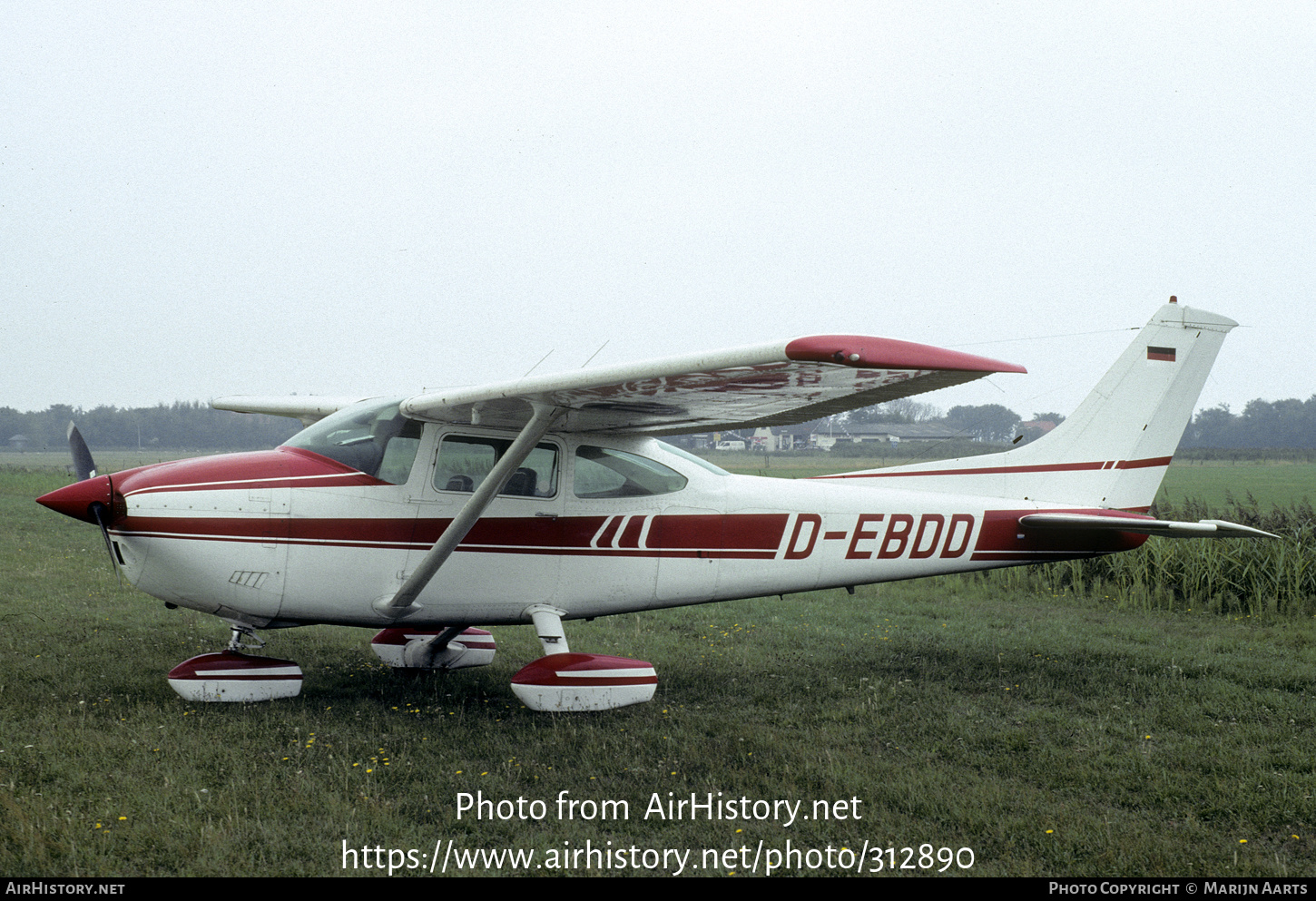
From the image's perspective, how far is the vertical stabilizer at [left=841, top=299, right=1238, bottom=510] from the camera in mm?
7566

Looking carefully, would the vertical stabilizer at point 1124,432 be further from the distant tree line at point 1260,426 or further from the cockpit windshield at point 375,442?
the distant tree line at point 1260,426

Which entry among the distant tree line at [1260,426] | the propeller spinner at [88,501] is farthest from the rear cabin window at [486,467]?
the distant tree line at [1260,426]

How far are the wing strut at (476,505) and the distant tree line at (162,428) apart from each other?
2.72 metres

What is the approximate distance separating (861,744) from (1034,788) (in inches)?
41.4

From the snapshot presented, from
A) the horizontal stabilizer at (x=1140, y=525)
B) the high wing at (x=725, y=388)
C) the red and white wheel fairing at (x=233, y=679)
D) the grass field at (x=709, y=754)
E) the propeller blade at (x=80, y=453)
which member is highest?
the high wing at (x=725, y=388)

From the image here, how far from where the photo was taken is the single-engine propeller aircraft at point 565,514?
5.12m

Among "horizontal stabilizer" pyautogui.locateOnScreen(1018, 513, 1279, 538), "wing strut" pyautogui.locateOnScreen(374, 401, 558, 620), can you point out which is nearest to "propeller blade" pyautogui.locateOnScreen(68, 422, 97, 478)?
"wing strut" pyautogui.locateOnScreen(374, 401, 558, 620)

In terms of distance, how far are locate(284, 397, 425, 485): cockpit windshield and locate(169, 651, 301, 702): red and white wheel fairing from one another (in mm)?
1523

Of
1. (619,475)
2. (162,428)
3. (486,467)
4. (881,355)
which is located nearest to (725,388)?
(881,355)

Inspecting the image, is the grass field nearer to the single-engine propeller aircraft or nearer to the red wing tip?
the single-engine propeller aircraft
